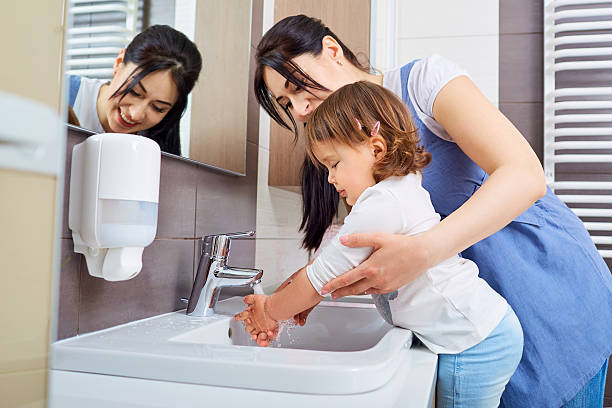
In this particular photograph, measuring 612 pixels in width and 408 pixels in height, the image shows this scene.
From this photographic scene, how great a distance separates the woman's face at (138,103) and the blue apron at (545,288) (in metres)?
0.48

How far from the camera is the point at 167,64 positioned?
3.26 ft

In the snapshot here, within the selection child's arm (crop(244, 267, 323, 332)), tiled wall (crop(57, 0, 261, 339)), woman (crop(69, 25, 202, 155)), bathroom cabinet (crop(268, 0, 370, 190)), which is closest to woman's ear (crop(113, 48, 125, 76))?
woman (crop(69, 25, 202, 155))

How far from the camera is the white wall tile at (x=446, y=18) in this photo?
6.98 ft

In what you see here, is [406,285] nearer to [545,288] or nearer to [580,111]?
[545,288]

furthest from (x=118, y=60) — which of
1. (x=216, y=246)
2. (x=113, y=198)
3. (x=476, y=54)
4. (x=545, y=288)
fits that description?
(x=476, y=54)

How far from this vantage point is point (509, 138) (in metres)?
0.87

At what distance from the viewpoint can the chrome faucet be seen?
1025 millimetres

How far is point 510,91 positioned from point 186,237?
1.57m

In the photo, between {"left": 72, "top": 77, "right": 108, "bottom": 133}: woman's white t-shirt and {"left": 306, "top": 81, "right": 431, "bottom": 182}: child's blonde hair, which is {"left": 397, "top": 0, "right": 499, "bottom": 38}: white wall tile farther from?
{"left": 72, "top": 77, "right": 108, "bottom": 133}: woman's white t-shirt

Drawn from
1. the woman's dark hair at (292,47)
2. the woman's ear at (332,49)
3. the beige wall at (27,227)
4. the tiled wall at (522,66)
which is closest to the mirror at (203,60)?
the woman's dark hair at (292,47)

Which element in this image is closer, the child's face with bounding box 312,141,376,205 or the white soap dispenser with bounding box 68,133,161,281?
the white soap dispenser with bounding box 68,133,161,281

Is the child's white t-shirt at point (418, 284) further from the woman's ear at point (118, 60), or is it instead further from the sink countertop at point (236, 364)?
the woman's ear at point (118, 60)

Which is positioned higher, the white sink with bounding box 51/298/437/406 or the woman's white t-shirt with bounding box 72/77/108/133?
the woman's white t-shirt with bounding box 72/77/108/133

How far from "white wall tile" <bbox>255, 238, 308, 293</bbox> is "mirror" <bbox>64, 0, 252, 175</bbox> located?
314 millimetres
